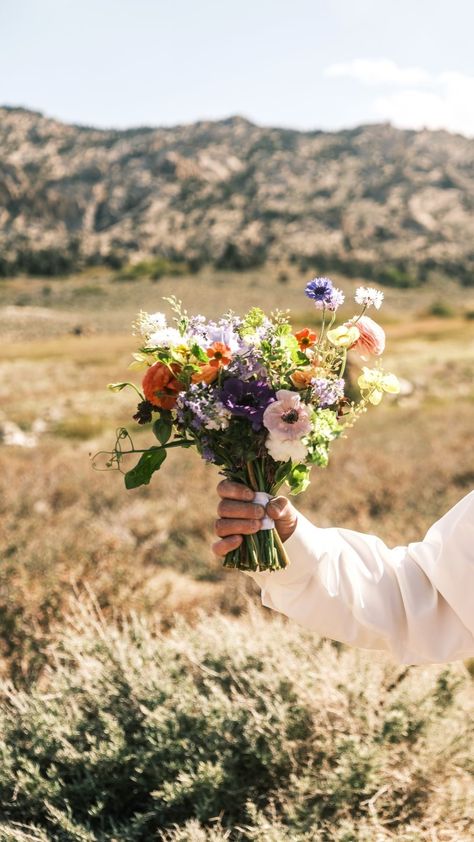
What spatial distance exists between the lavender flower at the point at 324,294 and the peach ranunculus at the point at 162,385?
47 centimetres

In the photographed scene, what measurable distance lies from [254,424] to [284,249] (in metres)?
129

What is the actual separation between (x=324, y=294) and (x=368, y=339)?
199mm

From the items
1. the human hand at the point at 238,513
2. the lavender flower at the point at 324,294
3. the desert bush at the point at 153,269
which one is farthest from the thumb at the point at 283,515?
the desert bush at the point at 153,269

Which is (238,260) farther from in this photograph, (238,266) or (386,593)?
(386,593)

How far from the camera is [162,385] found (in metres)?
2.13

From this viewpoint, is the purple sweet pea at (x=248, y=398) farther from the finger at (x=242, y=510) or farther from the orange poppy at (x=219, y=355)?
the finger at (x=242, y=510)

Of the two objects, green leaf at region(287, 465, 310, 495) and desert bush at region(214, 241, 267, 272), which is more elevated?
desert bush at region(214, 241, 267, 272)

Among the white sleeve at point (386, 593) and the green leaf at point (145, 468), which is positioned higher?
the green leaf at point (145, 468)

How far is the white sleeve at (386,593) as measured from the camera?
2.22 m

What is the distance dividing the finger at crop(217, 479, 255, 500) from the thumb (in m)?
0.07

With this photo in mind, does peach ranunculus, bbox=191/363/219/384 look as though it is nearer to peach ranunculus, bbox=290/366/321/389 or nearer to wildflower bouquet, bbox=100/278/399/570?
wildflower bouquet, bbox=100/278/399/570

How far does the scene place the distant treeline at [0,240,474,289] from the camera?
327ft

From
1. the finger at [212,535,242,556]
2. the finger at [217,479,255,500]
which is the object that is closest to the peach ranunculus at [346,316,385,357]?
the finger at [217,479,255,500]

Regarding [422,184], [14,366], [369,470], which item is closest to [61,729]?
[369,470]
